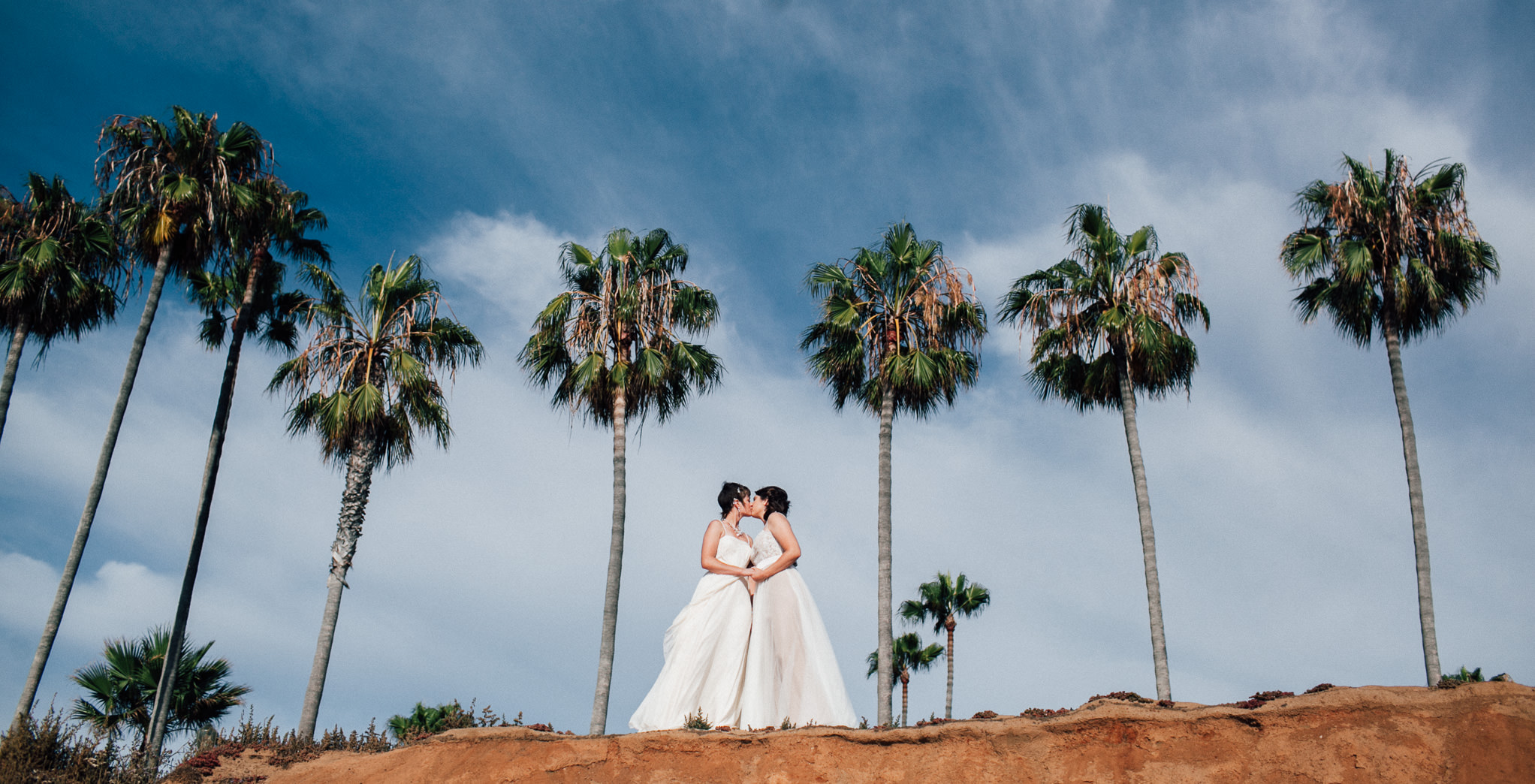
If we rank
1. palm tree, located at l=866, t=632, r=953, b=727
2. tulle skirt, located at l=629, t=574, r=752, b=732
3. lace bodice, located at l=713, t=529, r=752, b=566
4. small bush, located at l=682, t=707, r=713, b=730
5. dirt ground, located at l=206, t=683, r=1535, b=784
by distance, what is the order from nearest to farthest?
dirt ground, located at l=206, t=683, r=1535, b=784 → small bush, located at l=682, t=707, r=713, b=730 → tulle skirt, located at l=629, t=574, r=752, b=732 → lace bodice, located at l=713, t=529, r=752, b=566 → palm tree, located at l=866, t=632, r=953, b=727

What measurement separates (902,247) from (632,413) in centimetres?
714

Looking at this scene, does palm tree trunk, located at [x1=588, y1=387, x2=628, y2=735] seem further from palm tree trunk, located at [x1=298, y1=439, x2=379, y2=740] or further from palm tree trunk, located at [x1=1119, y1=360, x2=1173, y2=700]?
palm tree trunk, located at [x1=1119, y1=360, x2=1173, y2=700]

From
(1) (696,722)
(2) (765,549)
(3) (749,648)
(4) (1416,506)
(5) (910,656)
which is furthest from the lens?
(5) (910,656)

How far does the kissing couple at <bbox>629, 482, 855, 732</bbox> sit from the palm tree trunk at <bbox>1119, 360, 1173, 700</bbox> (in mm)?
9995

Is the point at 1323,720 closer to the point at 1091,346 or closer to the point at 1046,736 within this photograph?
the point at 1046,736

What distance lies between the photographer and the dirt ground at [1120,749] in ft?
30.8

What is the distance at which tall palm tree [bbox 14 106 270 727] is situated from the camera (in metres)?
19.9

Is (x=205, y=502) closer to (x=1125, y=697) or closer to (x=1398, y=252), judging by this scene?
(x=1125, y=697)

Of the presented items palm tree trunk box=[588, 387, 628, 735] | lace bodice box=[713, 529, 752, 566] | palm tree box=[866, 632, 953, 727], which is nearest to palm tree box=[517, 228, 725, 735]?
palm tree trunk box=[588, 387, 628, 735]

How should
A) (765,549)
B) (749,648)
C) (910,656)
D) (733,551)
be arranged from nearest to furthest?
1. (749,648)
2. (733,551)
3. (765,549)
4. (910,656)

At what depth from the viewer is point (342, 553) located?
19.6 metres

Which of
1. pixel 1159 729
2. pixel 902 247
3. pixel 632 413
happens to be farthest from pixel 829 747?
pixel 902 247

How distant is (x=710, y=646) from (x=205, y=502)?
46.4ft

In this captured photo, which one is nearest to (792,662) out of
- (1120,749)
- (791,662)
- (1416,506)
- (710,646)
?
(791,662)
